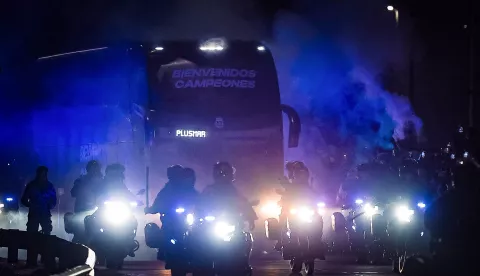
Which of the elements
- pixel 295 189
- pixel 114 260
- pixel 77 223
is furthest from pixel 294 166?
pixel 77 223

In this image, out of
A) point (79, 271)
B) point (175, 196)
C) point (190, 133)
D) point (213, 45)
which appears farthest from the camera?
point (213, 45)

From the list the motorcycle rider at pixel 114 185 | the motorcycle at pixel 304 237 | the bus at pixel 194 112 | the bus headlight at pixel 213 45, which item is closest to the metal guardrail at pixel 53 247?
the motorcycle rider at pixel 114 185

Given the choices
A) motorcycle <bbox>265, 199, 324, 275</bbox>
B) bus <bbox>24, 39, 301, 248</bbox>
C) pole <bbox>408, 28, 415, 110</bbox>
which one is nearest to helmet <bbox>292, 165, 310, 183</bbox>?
motorcycle <bbox>265, 199, 324, 275</bbox>

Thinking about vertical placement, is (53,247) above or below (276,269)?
above

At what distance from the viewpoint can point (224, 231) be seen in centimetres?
1129

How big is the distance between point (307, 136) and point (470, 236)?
16.7 m

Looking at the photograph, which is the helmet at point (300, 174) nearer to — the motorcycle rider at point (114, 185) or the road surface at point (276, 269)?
the road surface at point (276, 269)

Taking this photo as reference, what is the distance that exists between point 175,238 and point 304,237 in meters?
1.87

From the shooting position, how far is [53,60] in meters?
20.3

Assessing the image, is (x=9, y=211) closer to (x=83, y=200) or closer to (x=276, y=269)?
(x=83, y=200)

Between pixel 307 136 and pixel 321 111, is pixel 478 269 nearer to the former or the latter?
pixel 307 136

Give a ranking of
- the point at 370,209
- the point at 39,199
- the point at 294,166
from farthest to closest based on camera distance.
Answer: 1. the point at 370,209
2. the point at 39,199
3. the point at 294,166

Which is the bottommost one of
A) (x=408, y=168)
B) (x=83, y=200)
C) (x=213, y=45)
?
(x=83, y=200)

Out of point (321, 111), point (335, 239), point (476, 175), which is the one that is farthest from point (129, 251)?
point (321, 111)
